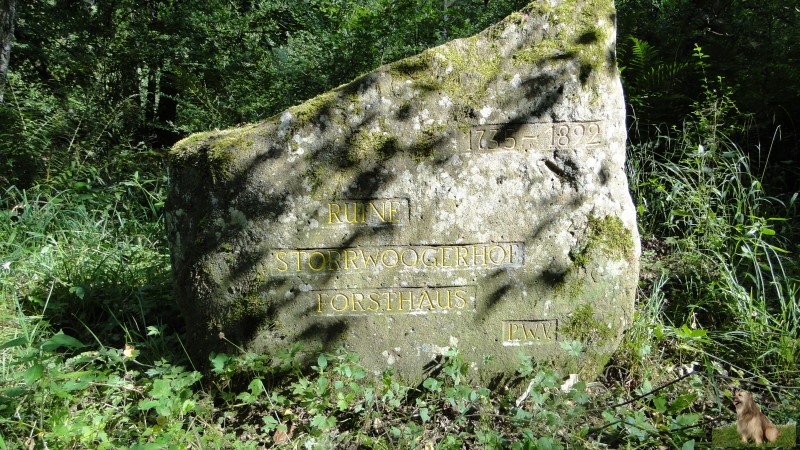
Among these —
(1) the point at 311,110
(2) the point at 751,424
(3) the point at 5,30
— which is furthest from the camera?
(3) the point at 5,30

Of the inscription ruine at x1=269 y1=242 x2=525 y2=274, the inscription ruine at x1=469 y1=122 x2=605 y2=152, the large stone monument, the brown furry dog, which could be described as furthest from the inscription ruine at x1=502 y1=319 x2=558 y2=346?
the brown furry dog

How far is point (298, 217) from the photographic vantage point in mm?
2846

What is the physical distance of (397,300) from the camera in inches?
117

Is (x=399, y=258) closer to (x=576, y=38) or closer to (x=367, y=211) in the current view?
(x=367, y=211)

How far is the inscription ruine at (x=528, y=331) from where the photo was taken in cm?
303

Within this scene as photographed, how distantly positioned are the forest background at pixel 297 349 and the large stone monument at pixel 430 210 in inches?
7.2

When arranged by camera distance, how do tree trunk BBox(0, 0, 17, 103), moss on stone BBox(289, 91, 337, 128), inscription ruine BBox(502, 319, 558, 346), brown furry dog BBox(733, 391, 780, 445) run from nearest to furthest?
brown furry dog BBox(733, 391, 780, 445) < moss on stone BBox(289, 91, 337, 128) < inscription ruine BBox(502, 319, 558, 346) < tree trunk BBox(0, 0, 17, 103)

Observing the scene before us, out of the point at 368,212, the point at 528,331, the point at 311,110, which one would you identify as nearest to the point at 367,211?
the point at 368,212

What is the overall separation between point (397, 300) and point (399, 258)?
21 centimetres

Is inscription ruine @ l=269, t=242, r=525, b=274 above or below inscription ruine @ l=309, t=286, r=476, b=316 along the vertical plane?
above

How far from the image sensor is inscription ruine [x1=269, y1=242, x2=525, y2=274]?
2.90m

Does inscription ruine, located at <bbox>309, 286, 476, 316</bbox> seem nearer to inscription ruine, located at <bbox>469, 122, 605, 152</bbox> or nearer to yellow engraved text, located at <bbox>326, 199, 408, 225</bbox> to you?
yellow engraved text, located at <bbox>326, 199, 408, 225</bbox>

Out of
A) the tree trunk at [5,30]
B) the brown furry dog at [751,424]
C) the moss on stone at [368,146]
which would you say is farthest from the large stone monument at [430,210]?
the tree trunk at [5,30]

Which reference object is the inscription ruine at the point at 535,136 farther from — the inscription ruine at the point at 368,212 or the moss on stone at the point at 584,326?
the moss on stone at the point at 584,326
